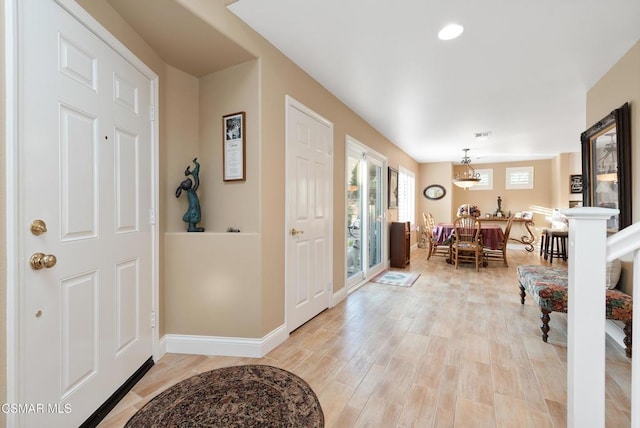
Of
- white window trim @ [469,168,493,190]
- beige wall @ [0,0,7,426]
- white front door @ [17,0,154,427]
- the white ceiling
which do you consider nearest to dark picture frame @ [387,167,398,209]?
the white ceiling

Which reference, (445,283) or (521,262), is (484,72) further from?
(521,262)

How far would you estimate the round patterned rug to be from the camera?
747 millimetres

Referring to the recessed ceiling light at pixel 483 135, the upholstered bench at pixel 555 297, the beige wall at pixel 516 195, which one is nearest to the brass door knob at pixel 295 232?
the upholstered bench at pixel 555 297

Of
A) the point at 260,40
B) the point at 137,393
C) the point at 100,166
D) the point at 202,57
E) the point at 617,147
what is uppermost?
the point at 260,40

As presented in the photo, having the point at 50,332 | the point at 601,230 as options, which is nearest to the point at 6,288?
the point at 50,332

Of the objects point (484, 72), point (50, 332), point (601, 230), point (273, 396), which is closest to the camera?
point (273, 396)

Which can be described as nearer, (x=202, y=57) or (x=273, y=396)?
(x=273, y=396)

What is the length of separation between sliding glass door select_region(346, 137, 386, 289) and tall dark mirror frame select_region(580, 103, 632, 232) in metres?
2.51

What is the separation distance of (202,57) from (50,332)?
6.37ft

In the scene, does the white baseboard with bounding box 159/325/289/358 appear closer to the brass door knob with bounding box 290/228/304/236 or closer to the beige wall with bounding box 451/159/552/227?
the brass door knob with bounding box 290/228/304/236

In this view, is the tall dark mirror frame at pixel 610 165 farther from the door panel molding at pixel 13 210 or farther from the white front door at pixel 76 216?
the door panel molding at pixel 13 210

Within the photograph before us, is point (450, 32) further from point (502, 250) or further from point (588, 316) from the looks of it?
point (502, 250)

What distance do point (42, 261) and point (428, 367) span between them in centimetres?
231

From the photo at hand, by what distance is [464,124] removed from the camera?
169 inches
